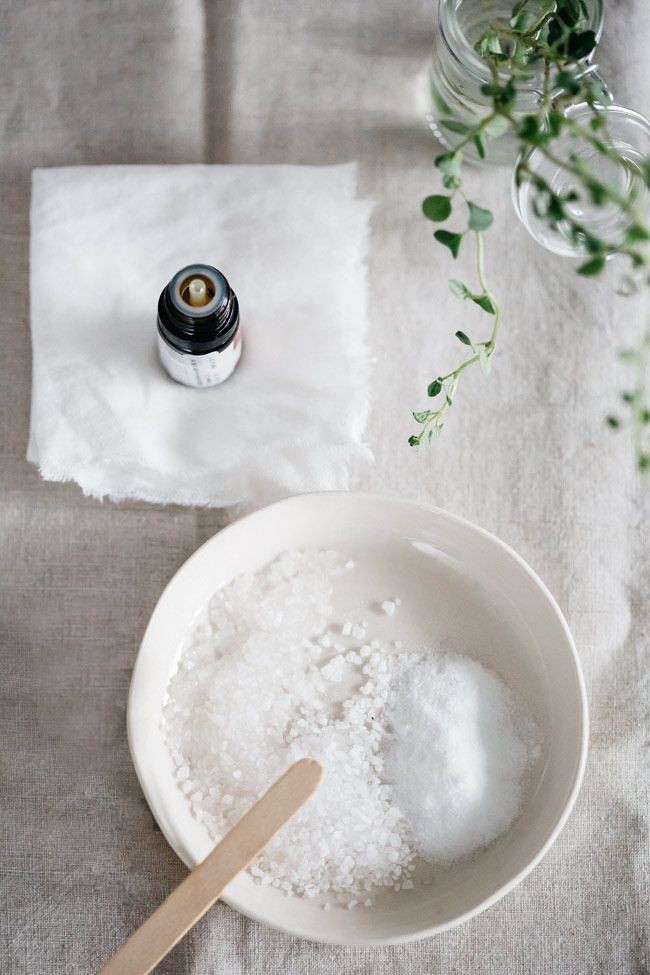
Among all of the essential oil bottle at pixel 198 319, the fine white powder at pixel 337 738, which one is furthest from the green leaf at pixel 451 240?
the fine white powder at pixel 337 738

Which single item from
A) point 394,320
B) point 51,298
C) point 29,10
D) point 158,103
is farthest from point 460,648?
point 29,10

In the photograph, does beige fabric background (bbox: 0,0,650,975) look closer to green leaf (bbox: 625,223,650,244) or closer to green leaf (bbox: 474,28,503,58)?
green leaf (bbox: 474,28,503,58)

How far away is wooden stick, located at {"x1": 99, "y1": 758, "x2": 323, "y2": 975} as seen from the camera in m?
0.68

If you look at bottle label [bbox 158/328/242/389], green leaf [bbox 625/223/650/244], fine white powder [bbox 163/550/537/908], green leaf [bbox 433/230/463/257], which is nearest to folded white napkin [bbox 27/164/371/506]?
bottle label [bbox 158/328/242/389]

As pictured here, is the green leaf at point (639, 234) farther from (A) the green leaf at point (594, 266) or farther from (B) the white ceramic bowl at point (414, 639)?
(B) the white ceramic bowl at point (414, 639)

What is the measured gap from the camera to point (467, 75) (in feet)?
2.58

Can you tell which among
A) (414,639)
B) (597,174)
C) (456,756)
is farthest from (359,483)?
(597,174)

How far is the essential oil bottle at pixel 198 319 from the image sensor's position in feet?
2.43

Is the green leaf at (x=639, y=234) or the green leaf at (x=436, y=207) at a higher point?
the green leaf at (x=639, y=234)

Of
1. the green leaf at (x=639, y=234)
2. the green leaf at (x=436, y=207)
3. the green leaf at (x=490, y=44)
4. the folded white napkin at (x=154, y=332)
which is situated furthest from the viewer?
the folded white napkin at (x=154, y=332)

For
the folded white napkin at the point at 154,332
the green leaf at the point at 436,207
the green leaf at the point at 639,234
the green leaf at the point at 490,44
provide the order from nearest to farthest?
1. the green leaf at the point at 639,234
2. the green leaf at the point at 436,207
3. the green leaf at the point at 490,44
4. the folded white napkin at the point at 154,332

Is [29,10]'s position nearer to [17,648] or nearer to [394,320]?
[394,320]

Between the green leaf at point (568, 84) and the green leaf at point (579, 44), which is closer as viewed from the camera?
the green leaf at point (568, 84)

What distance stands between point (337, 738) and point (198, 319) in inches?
15.1
